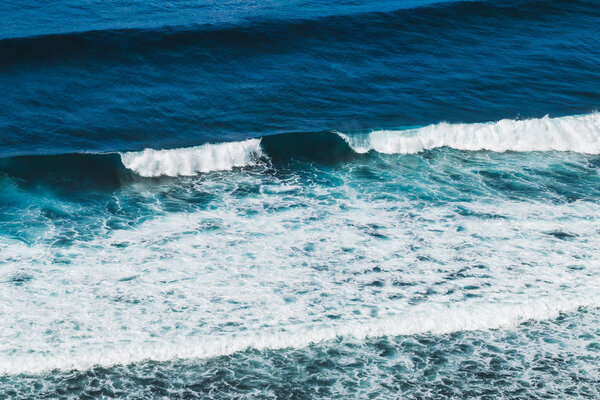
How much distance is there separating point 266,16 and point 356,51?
12.3 feet

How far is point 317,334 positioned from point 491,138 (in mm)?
10247

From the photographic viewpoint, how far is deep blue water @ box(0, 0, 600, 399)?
585 inches

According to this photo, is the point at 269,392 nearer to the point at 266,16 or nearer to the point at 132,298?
the point at 132,298

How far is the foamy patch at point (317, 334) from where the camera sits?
574 inches

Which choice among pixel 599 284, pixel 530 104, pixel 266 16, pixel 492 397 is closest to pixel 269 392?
pixel 492 397

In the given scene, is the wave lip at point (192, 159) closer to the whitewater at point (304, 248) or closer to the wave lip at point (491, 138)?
the whitewater at point (304, 248)

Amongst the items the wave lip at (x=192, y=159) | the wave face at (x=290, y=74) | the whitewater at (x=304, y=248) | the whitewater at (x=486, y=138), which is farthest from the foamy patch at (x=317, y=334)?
the wave face at (x=290, y=74)

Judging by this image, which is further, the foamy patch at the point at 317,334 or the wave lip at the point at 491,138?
the wave lip at the point at 491,138

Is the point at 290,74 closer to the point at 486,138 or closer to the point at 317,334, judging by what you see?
the point at 486,138

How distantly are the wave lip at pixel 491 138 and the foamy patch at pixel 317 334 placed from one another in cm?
751

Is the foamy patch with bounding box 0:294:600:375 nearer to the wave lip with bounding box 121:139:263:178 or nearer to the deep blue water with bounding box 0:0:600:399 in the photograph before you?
the deep blue water with bounding box 0:0:600:399

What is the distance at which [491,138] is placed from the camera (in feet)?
76.3

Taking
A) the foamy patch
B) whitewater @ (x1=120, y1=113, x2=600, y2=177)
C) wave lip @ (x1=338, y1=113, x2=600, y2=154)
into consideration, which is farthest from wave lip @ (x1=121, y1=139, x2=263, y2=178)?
the foamy patch

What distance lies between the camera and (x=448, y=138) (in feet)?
76.2
